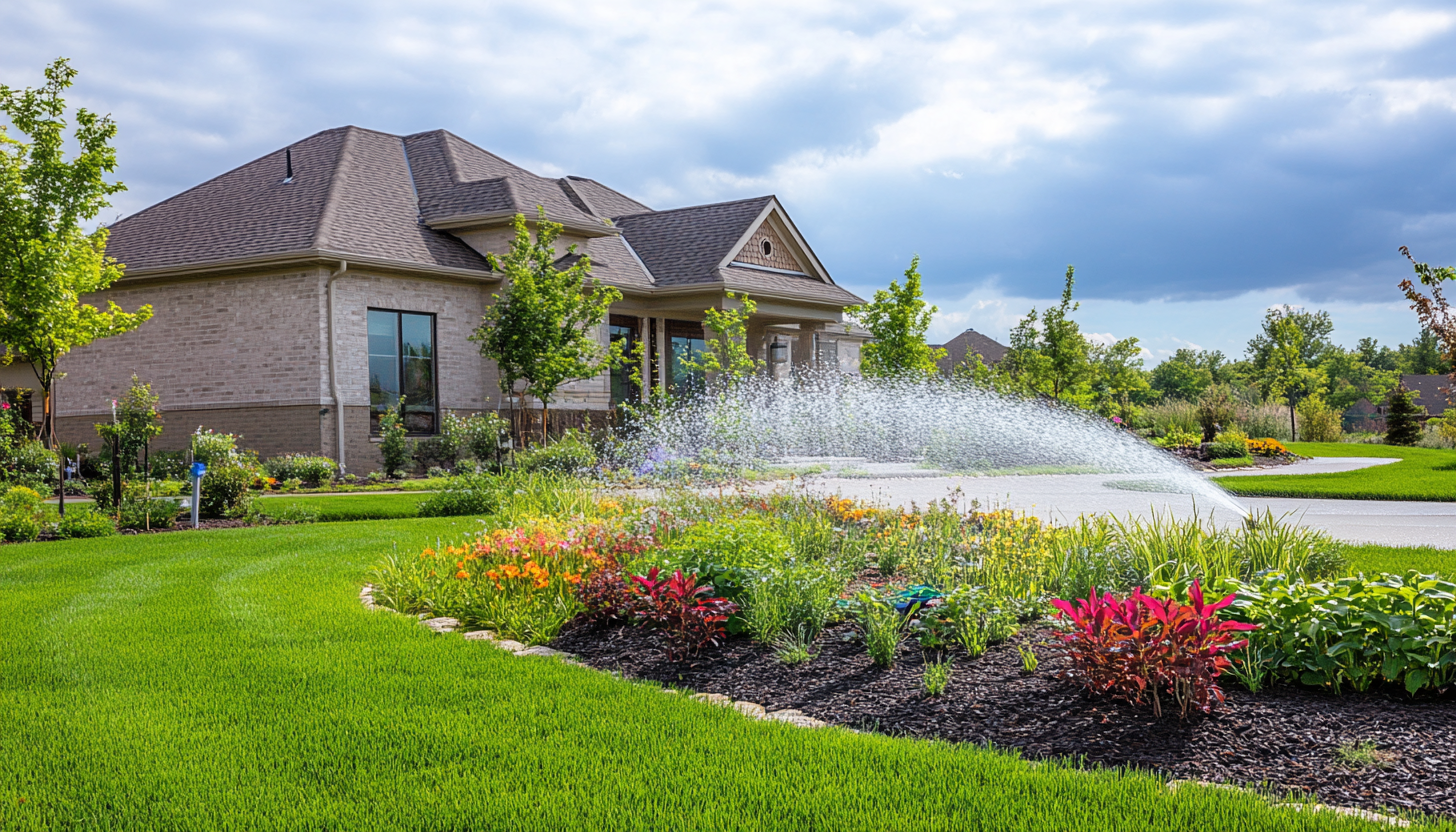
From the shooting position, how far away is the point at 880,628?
440 cm

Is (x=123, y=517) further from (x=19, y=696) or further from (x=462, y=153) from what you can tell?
(x=462, y=153)

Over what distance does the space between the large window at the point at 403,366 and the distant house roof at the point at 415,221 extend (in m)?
1.18

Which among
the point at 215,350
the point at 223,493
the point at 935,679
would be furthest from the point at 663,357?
the point at 935,679

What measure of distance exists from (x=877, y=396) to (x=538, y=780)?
20.1m

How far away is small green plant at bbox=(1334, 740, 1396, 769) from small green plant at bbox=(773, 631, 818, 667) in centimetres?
210

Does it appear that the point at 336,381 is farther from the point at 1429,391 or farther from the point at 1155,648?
the point at 1429,391

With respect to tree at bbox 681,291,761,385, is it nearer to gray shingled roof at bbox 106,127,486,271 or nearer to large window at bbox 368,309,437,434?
gray shingled roof at bbox 106,127,486,271

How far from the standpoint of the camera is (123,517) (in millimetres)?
10625

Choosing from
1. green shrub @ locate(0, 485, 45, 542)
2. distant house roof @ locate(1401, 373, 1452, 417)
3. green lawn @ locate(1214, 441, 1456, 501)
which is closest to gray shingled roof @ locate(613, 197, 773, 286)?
green lawn @ locate(1214, 441, 1456, 501)

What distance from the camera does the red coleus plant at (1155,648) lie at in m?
3.56

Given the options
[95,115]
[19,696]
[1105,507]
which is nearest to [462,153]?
[95,115]

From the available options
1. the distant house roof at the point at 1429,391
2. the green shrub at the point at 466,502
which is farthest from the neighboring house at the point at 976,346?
the green shrub at the point at 466,502

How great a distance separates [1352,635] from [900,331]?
65.1 feet

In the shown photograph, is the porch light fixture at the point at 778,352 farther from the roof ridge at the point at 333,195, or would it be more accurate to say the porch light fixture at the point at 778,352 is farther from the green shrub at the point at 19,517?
the green shrub at the point at 19,517
